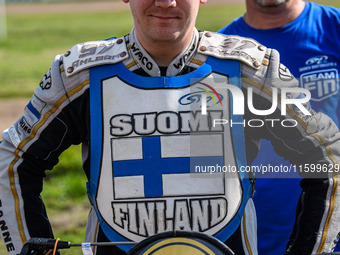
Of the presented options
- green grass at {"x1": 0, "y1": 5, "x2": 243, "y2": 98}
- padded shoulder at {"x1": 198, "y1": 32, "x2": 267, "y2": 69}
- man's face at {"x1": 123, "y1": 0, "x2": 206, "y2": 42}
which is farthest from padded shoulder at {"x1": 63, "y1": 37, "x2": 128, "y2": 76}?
green grass at {"x1": 0, "y1": 5, "x2": 243, "y2": 98}

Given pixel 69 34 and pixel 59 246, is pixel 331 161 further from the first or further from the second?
pixel 69 34

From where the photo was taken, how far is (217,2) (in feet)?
117

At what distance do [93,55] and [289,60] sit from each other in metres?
1.74

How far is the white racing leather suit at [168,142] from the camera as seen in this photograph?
2.52 m

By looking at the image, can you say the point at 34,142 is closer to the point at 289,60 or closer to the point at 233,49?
the point at 233,49

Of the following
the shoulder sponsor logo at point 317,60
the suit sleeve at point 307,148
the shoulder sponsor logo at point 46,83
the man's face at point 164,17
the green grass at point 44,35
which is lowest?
the suit sleeve at point 307,148

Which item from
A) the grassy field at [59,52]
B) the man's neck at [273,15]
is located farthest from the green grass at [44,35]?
the man's neck at [273,15]

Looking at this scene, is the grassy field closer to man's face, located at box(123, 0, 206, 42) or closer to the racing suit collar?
the racing suit collar

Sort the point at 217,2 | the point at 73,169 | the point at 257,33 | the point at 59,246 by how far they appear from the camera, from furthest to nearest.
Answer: the point at 217,2 → the point at 73,169 → the point at 257,33 → the point at 59,246

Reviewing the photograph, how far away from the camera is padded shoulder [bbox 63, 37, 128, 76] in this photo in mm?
2600

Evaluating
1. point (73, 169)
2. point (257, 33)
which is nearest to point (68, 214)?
point (73, 169)

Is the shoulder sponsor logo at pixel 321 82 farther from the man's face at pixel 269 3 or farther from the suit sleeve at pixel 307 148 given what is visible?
the suit sleeve at pixel 307 148

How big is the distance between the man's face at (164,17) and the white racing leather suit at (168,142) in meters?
0.11

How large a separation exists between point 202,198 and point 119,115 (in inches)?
16.8
